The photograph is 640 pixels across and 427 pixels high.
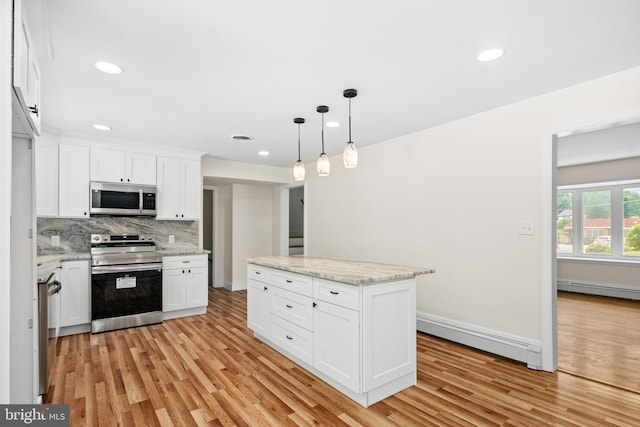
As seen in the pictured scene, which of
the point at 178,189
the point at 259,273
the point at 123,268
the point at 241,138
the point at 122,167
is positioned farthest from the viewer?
the point at 178,189

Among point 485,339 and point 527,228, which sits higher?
point 527,228

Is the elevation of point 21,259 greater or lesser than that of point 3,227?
lesser

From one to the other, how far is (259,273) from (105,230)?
95.9 inches

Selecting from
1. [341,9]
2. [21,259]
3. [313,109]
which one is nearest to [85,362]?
[21,259]

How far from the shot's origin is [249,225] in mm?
6492

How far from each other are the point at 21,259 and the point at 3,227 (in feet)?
3.52

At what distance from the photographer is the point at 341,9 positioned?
5.50 feet

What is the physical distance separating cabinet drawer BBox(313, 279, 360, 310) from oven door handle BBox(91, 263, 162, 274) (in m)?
2.59

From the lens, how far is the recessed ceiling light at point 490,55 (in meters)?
2.09

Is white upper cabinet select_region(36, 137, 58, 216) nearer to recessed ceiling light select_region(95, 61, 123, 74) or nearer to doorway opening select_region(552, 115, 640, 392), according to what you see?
recessed ceiling light select_region(95, 61, 123, 74)

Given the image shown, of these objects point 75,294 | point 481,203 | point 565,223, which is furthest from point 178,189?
point 565,223

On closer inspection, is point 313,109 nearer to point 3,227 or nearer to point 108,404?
point 3,227

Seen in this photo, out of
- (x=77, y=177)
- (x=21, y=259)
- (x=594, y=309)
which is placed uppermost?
(x=77, y=177)

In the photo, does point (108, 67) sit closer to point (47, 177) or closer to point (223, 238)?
point (47, 177)
